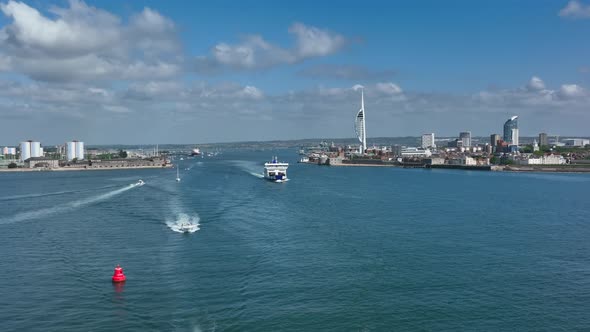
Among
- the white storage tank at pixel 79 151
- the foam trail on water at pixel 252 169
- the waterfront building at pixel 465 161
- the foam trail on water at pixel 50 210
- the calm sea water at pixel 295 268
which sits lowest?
the calm sea water at pixel 295 268

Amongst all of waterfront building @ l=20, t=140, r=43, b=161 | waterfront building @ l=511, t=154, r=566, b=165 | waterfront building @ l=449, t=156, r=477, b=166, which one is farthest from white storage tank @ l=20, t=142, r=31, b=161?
waterfront building @ l=511, t=154, r=566, b=165

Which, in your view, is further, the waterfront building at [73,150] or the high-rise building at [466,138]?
the high-rise building at [466,138]

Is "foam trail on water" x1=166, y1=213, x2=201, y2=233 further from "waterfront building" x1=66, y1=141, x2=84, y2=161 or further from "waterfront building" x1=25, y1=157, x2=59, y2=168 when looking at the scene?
"waterfront building" x1=66, y1=141, x2=84, y2=161

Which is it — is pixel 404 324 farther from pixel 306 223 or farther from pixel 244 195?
pixel 244 195

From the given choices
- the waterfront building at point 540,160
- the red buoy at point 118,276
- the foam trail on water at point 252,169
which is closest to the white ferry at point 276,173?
the foam trail on water at point 252,169

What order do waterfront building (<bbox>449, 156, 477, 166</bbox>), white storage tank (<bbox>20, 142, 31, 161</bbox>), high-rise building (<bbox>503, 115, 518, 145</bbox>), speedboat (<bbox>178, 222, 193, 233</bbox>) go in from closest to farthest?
speedboat (<bbox>178, 222, 193, 233</bbox>), waterfront building (<bbox>449, 156, 477, 166</bbox>), white storage tank (<bbox>20, 142, 31, 161</bbox>), high-rise building (<bbox>503, 115, 518, 145</bbox>)

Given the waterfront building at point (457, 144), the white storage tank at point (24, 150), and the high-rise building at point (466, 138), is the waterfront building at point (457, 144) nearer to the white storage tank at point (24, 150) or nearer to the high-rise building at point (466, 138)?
the high-rise building at point (466, 138)

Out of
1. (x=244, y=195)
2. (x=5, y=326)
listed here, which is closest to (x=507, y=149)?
(x=244, y=195)

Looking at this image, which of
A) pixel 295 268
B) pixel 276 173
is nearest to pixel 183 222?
pixel 295 268
